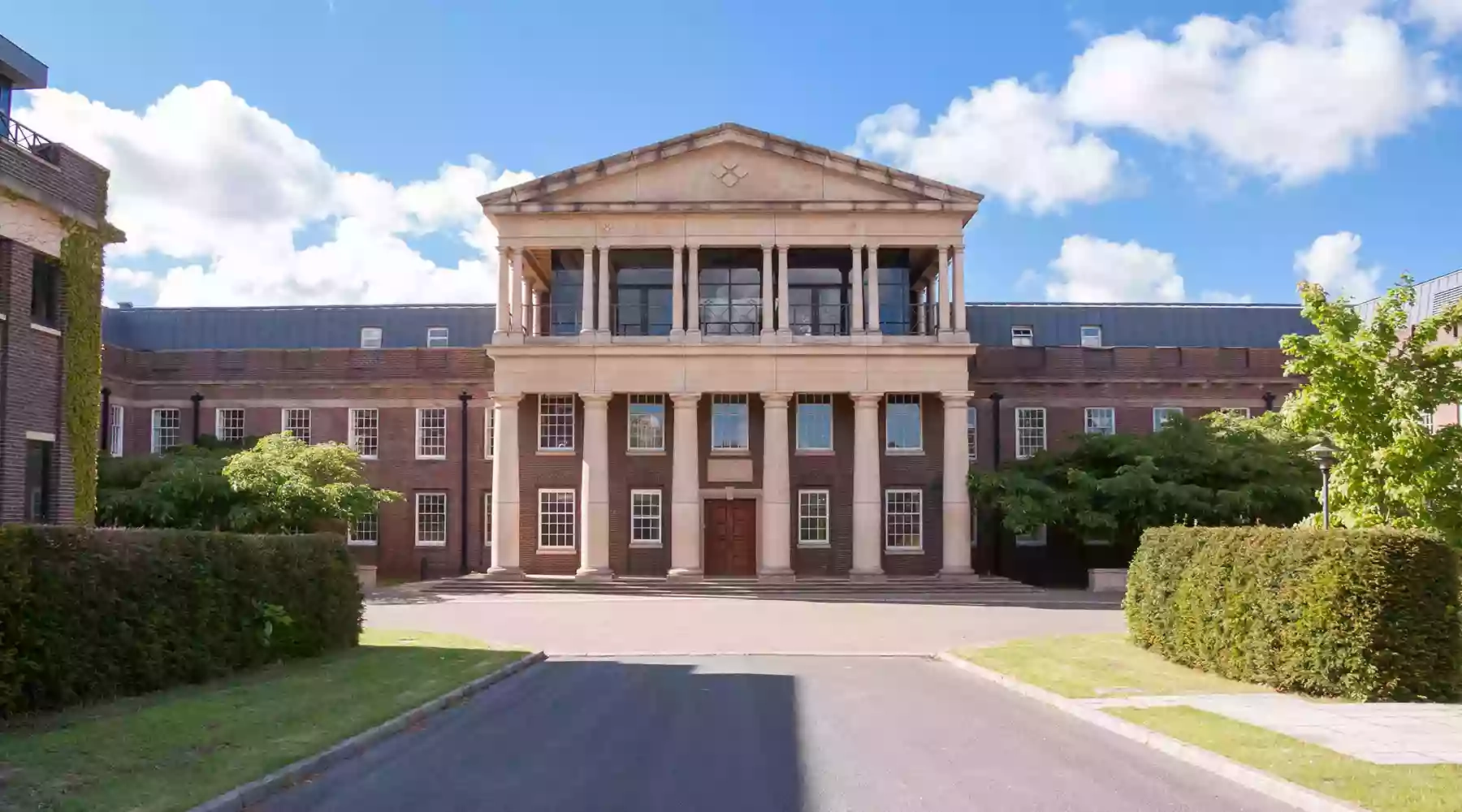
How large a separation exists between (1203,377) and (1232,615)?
104 ft

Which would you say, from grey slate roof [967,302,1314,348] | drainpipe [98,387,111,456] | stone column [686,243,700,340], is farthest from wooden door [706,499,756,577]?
drainpipe [98,387,111,456]

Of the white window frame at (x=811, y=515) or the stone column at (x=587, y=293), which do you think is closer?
the stone column at (x=587, y=293)

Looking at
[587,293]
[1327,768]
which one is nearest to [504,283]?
[587,293]

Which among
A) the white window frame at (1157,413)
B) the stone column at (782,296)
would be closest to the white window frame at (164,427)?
the stone column at (782,296)

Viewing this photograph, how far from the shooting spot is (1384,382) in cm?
1994

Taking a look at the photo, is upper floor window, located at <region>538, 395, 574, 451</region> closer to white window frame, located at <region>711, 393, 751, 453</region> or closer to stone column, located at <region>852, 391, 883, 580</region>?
white window frame, located at <region>711, 393, 751, 453</region>

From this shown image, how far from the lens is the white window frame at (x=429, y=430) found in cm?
4750

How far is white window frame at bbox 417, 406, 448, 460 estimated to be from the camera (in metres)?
47.5

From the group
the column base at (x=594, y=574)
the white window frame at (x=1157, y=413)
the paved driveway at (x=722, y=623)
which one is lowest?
the paved driveway at (x=722, y=623)

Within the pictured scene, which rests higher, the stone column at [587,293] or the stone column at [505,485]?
the stone column at [587,293]

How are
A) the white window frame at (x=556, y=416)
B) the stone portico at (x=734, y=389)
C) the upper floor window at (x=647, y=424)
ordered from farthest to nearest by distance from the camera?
the upper floor window at (x=647, y=424) < the white window frame at (x=556, y=416) < the stone portico at (x=734, y=389)

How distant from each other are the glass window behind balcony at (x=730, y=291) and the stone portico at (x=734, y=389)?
3.53ft

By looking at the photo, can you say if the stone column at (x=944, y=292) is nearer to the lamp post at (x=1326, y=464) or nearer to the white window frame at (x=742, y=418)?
the white window frame at (x=742, y=418)

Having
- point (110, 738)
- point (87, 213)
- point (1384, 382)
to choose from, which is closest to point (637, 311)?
point (87, 213)
